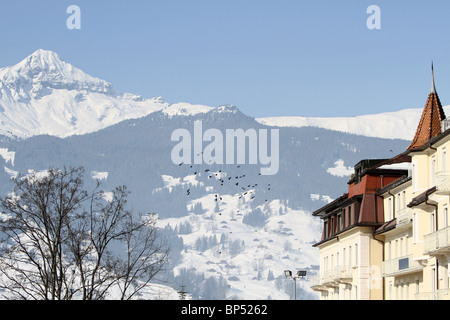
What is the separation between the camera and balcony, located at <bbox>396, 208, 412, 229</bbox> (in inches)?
2724

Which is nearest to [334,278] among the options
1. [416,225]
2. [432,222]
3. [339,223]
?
[339,223]

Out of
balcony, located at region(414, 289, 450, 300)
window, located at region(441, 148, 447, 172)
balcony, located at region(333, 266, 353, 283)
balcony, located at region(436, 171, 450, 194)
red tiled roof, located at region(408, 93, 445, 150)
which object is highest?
red tiled roof, located at region(408, 93, 445, 150)

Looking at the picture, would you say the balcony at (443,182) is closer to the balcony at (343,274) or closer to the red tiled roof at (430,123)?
the red tiled roof at (430,123)

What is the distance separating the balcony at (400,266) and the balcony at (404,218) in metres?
2.31

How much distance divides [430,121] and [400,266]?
11.0 m

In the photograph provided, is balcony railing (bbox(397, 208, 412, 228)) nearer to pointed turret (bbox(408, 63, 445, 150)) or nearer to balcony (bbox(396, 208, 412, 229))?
balcony (bbox(396, 208, 412, 229))

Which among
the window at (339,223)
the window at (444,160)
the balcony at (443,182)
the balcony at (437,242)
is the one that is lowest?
the balcony at (437,242)

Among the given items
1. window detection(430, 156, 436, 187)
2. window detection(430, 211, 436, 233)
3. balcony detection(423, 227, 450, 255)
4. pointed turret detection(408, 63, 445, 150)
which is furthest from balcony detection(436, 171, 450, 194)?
pointed turret detection(408, 63, 445, 150)

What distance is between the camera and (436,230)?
5881 centimetres

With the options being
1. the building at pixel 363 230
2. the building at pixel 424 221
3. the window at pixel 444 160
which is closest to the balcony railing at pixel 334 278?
the building at pixel 363 230

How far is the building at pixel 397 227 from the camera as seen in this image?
190 ft
